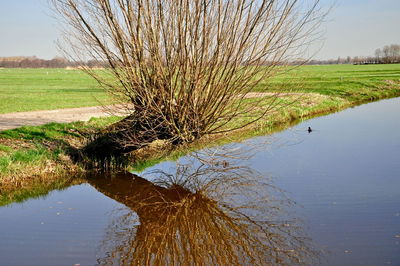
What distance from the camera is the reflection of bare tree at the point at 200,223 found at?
255 inches

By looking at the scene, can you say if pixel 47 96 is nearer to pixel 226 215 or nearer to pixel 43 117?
pixel 43 117

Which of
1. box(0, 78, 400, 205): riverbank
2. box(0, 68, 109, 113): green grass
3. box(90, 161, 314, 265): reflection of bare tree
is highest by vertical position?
box(0, 68, 109, 113): green grass

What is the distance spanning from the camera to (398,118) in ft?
66.8

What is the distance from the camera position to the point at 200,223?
784 centimetres

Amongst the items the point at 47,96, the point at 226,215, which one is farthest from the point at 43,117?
the point at 47,96

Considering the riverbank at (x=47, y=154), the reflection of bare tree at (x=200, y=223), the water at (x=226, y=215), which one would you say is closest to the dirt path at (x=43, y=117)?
the riverbank at (x=47, y=154)

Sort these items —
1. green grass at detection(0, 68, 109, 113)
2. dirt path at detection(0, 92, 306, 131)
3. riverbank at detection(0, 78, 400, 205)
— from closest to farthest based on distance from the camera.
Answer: riverbank at detection(0, 78, 400, 205) → dirt path at detection(0, 92, 306, 131) → green grass at detection(0, 68, 109, 113)

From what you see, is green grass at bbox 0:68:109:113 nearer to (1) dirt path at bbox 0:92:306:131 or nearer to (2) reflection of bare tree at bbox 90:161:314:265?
(1) dirt path at bbox 0:92:306:131

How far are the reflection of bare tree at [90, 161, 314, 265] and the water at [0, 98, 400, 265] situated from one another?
0.06 feet

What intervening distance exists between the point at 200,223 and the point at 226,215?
60 centimetres

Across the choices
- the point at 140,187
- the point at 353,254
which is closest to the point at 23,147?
the point at 140,187

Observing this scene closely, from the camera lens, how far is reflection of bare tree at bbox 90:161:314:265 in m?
6.48

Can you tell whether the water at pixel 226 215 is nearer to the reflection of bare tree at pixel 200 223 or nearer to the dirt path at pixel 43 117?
the reflection of bare tree at pixel 200 223

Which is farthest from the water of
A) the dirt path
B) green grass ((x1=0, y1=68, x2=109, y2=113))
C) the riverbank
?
the dirt path
